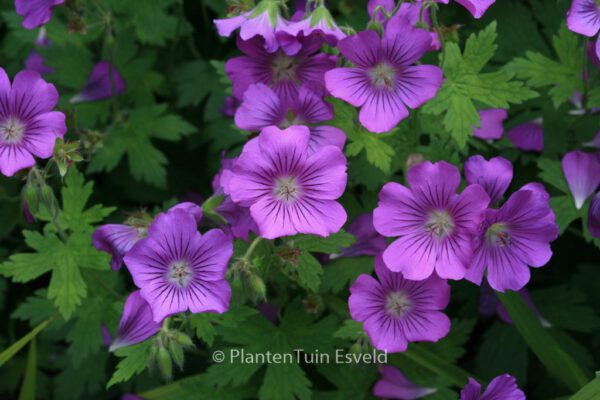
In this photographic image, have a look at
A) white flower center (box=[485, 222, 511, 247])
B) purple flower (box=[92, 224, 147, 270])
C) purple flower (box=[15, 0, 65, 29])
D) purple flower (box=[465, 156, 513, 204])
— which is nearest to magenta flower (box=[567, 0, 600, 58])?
purple flower (box=[465, 156, 513, 204])

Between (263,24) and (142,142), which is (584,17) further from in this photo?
(142,142)

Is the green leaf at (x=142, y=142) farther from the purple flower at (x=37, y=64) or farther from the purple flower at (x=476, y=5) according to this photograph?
the purple flower at (x=476, y=5)

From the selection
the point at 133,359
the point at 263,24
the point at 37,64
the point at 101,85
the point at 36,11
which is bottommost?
the point at 133,359

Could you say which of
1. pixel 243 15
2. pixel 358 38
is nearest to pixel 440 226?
pixel 358 38

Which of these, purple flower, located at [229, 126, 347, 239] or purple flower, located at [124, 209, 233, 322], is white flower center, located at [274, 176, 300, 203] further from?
purple flower, located at [124, 209, 233, 322]

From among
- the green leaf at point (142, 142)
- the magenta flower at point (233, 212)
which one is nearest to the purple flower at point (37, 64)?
the green leaf at point (142, 142)

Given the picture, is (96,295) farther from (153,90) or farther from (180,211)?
(153,90)

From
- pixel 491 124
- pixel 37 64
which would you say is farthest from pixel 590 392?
pixel 37 64
